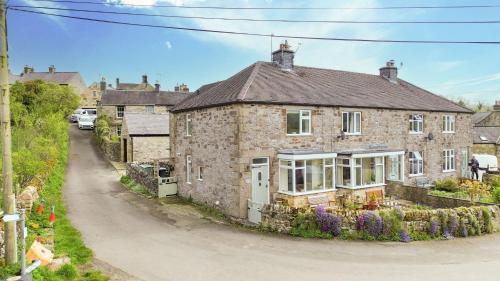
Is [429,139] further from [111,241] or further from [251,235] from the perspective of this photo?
[111,241]

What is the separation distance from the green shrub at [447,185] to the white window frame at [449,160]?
267cm

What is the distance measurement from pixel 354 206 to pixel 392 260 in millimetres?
5337

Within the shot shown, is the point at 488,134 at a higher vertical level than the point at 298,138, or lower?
higher

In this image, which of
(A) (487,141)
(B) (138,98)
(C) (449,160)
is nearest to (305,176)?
(C) (449,160)

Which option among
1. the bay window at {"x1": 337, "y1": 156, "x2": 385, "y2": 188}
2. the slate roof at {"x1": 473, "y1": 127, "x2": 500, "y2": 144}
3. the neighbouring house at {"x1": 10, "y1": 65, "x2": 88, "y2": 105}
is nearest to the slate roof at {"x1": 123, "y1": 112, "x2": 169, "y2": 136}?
the bay window at {"x1": 337, "y1": 156, "x2": 385, "y2": 188}

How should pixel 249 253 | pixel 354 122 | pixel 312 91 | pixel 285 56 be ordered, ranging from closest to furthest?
pixel 249 253 < pixel 312 91 < pixel 354 122 < pixel 285 56

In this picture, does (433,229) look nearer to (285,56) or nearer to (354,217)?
(354,217)

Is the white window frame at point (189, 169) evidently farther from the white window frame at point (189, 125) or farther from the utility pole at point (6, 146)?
the utility pole at point (6, 146)

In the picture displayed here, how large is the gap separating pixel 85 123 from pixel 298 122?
41.4 meters

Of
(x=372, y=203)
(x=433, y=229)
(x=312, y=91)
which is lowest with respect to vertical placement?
(x=433, y=229)

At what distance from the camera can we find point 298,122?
19.2 m

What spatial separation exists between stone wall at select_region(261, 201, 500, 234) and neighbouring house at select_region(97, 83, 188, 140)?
117ft

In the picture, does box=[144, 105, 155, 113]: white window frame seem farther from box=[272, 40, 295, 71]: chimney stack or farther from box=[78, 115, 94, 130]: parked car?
box=[272, 40, 295, 71]: chimney stack

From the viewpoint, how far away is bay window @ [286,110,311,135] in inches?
745
